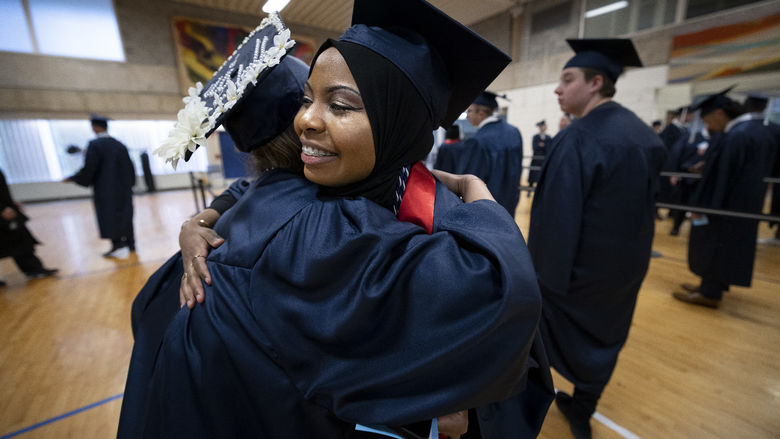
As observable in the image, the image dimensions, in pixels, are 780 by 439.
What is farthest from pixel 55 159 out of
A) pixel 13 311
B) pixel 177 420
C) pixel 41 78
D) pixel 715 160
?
pixel 715 160

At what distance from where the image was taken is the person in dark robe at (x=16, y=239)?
3.85 metres

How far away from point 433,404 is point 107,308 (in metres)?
4.24

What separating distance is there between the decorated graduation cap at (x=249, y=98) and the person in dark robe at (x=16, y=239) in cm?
482

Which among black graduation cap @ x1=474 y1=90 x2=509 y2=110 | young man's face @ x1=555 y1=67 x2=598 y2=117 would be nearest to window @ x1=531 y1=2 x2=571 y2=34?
black graduation cap @ x1=474 y1=90 x2=509 y2=110

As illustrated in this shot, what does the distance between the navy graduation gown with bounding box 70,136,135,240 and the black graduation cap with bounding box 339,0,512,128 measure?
5.68 meters

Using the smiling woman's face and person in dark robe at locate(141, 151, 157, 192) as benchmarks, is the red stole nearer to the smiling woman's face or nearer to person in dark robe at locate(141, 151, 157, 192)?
the smiling woman's face

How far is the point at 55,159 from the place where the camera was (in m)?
10.8

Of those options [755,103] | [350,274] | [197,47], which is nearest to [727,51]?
[755,103]

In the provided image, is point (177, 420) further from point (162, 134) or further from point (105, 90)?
point (162, 134)

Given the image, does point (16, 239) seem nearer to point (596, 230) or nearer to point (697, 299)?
point (596, 230)

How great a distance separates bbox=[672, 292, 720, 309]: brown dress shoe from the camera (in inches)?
128

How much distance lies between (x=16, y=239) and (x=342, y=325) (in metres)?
5.67

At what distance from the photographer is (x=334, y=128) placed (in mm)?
670

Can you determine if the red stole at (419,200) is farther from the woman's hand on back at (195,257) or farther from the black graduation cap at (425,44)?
the woman's hand on back at (195,257)
